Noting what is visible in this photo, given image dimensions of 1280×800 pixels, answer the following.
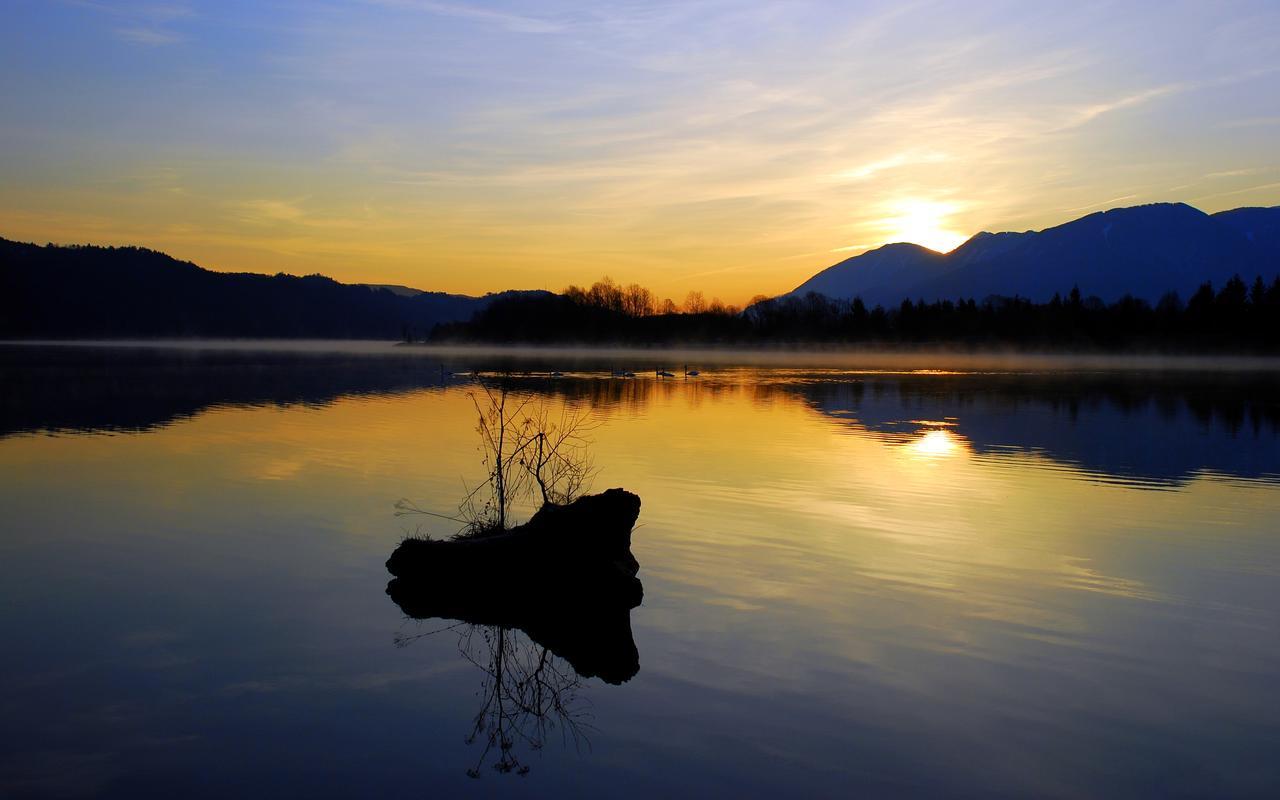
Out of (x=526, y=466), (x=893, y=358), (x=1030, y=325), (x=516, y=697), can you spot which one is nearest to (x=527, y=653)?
(x=516, y=697)

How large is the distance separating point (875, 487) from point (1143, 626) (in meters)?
10.3

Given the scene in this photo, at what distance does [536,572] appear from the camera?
12789 millimetres

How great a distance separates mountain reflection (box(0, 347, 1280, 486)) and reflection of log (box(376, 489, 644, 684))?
16419 mm

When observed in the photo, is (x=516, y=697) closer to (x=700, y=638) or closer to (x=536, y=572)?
(x=700, y=638)

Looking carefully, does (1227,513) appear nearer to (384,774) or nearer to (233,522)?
(384,774)

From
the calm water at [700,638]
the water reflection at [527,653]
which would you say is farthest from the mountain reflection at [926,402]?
the water reflection at [527,653]

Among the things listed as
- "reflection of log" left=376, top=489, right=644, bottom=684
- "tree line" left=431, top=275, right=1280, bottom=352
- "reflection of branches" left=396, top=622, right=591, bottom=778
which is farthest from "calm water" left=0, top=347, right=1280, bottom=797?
"tree line" left=431, top=275, right=1280, bottom=352

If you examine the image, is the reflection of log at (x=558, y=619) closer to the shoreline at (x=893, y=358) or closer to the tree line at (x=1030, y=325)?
the shoreline at (x=893, y=358)

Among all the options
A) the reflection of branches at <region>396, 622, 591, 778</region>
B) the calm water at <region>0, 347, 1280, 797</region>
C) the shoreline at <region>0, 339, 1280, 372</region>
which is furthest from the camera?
the shoreline at <region>0, 339, 1280, 372</region>

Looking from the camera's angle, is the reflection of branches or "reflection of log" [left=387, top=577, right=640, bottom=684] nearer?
the reflection of branches

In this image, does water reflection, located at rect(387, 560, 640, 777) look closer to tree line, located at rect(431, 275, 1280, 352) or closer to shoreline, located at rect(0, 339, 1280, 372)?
shoreline, located at rect(0, 339, 1280, 372)

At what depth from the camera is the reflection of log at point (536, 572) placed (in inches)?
489

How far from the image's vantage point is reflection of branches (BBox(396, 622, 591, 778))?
28.3 ft

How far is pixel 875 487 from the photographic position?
21906mm
